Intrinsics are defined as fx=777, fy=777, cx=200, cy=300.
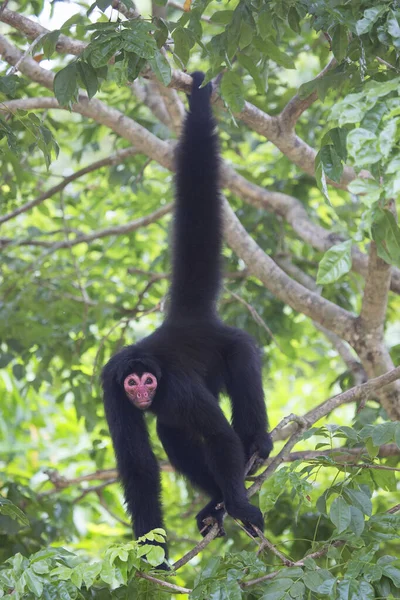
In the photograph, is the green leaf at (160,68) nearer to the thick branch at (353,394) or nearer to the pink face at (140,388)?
the thick branch at (353,394)

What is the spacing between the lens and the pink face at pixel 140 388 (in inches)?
181

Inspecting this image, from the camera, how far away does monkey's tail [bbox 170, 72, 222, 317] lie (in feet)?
16.1

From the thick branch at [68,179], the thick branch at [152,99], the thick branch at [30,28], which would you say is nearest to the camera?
the thick branch at [30,28]

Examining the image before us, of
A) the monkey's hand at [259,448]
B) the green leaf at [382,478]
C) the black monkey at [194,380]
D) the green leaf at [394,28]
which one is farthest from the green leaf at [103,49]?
the monkey's hand at [259,448]

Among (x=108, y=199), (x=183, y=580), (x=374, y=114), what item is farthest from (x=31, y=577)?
(x=108, y=199)

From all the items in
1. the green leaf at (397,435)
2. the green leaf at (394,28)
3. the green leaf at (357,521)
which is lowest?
the green leaf at (357,521)

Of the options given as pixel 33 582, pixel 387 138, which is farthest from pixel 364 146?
pixel 33 582

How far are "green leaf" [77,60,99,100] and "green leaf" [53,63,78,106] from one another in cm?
3

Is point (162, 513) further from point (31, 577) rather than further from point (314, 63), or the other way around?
point (314, 63)

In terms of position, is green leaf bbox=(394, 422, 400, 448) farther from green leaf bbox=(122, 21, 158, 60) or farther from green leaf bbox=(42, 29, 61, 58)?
green leaf bbox=(42, 29, 61, 58)

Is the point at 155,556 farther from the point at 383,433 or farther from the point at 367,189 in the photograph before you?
the point at 367,189

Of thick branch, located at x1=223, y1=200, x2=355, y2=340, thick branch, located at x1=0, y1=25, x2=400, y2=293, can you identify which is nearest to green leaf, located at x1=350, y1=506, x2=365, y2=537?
thick branch, located at x1=223, y1=200, x2=355, y2=340

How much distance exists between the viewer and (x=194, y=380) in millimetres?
4762

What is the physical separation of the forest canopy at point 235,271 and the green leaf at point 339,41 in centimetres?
1
